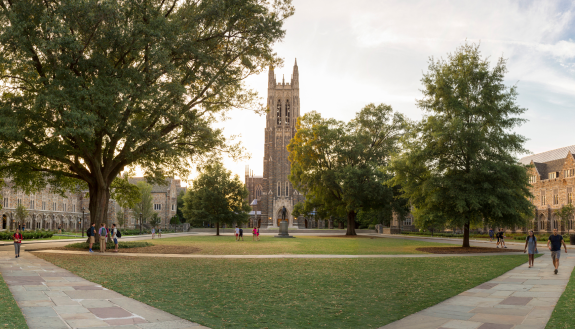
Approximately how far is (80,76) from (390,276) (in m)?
17.2

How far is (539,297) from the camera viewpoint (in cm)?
1015

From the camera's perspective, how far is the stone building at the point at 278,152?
313ft

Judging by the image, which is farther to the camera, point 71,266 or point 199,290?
point 71,266

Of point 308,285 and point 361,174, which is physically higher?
point 361,174

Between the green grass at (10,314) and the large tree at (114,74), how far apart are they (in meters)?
10.6

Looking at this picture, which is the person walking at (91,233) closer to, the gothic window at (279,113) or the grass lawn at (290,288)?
the grass lawn at (290,288)

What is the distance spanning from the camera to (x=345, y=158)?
158 feet

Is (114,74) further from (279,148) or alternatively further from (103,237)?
(279,148)

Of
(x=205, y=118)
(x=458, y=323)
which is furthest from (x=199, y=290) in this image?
(x=205, y=118)

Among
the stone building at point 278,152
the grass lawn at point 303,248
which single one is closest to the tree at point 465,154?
the grass lawn at point 303,248

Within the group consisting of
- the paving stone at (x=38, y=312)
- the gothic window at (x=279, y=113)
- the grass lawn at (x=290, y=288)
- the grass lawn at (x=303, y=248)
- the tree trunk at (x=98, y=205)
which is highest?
the gothic window at (x=279, y=113)

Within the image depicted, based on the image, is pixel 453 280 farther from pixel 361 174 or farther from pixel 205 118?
pixel 361 174

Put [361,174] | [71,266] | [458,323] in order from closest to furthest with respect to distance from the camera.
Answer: [458,323] → [71,266] → [361,174]

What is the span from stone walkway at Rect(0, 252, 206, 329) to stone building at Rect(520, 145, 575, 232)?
56.4 m
